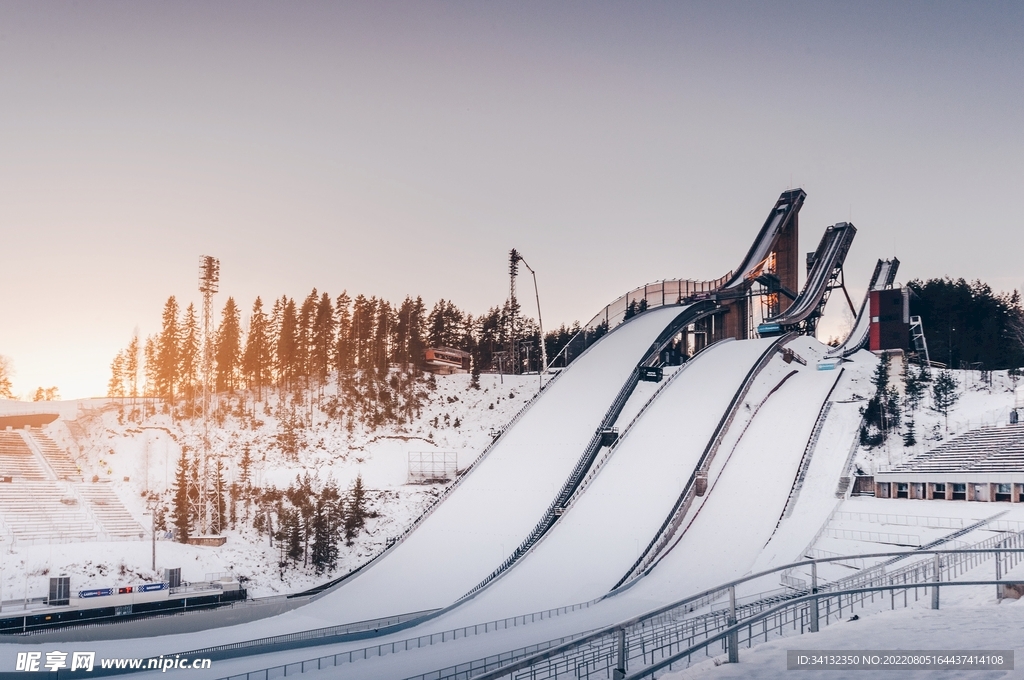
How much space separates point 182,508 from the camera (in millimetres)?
32438

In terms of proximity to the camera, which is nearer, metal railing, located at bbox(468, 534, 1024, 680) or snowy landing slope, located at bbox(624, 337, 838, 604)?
metal railing, located at bbox(468, 534, 1024, 680)

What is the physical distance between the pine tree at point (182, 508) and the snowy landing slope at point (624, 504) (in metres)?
16.2

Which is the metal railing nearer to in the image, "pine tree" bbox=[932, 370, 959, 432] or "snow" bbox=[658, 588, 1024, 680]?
"snow" bbox=[658, 588, 1024, 680]

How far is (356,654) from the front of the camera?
15.5 meters

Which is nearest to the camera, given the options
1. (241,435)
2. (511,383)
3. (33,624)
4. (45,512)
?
(33,624)

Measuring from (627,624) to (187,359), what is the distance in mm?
47752

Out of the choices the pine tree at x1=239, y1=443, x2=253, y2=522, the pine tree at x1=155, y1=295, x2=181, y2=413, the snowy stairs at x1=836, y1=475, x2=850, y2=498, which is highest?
the pine tree at x1=155, y1=295, x2=181, y2=413

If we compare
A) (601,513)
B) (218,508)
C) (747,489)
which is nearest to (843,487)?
(747,489)

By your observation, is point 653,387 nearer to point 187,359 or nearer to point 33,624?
point 33,624

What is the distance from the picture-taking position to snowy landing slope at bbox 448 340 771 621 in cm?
1922

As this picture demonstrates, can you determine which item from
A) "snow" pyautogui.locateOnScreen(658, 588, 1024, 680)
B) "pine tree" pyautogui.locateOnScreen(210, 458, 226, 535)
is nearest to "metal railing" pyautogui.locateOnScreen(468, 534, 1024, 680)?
"snow" pyautogui.locateOnScreen(658, 588, 1024, 680)

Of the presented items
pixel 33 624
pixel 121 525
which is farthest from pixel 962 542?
pixel 121 525

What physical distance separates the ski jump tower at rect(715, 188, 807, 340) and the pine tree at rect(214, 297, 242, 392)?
94.4ft

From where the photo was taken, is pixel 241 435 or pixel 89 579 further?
pixel 241 435
